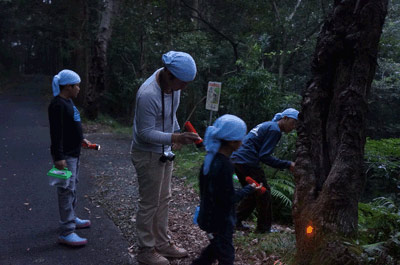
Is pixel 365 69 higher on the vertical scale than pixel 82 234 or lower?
higher

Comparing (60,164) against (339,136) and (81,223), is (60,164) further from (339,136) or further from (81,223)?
(339,136)

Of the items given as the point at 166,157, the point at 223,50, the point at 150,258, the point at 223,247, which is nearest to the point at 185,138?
the point at 166,157

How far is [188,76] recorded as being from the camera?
11.9ft

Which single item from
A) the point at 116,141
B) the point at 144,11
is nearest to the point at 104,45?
the point at 144,11

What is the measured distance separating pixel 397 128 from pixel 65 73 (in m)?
13.6

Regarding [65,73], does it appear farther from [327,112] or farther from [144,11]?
[144,11]

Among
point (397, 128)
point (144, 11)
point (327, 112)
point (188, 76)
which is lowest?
point (397, 128)

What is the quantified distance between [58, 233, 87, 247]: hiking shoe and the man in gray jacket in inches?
37.9

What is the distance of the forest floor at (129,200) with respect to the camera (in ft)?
15.1

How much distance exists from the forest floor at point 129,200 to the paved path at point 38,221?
0.18 meters

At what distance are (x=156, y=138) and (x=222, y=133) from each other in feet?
2.58

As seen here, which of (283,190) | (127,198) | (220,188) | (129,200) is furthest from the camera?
(283,190)

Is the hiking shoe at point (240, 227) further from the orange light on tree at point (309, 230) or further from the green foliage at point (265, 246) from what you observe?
the orange light on tree at point (309, 230)

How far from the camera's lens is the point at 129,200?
21.0 feet
